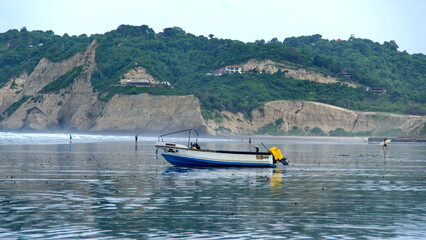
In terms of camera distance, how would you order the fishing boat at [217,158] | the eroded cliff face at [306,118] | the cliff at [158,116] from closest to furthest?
the fishing boat at [217,158] < the cliff at [158,116] < the eroded cliff face at [306,118]

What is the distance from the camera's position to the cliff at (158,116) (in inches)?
5999

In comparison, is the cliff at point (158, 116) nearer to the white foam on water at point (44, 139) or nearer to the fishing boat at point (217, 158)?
the white foam on water at point (44, 139)

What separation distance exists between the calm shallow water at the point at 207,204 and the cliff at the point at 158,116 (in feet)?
348

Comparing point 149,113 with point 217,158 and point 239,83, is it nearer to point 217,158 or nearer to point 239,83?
point 239,83

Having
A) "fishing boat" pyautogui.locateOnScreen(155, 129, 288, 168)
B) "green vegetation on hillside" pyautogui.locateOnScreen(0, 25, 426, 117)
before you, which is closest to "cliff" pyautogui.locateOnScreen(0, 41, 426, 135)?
"green vegetation on hillside" pyautogui.locateOnScreen(0, 25, 426, 117)

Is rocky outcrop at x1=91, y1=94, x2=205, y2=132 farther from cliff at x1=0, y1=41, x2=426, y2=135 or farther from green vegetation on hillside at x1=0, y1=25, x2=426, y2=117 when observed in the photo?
green vegetation on hillside at x1=0, y1=25, x2=426, y2=117

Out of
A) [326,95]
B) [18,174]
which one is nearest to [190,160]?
[18,174]

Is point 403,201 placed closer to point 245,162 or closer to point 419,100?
point 245,162

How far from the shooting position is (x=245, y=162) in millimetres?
48000

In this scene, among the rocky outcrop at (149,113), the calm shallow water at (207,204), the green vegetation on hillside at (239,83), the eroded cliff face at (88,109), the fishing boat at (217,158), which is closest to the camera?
the calm shallow water at (207,204)

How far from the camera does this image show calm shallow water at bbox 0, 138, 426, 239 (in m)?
20.8

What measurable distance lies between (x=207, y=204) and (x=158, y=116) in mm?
129475

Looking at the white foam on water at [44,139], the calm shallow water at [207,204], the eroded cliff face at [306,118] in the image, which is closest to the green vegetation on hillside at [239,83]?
the eroded cliff face at [306,118]

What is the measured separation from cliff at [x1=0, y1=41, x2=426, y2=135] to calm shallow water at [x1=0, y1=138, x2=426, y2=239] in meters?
106
